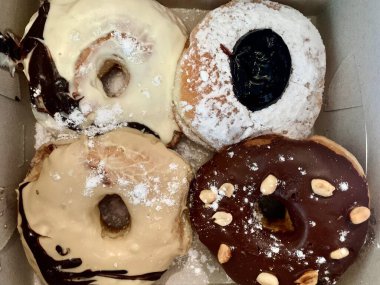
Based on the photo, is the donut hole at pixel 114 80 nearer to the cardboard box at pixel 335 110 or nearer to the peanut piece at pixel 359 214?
the cardboard box at pixel 335 110

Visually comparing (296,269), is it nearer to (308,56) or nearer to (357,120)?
(357,120)

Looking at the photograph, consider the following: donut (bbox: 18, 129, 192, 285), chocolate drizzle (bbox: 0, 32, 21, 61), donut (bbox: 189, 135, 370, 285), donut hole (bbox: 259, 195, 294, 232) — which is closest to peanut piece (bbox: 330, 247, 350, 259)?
donut (bbox: 189, 135, 370, 285)

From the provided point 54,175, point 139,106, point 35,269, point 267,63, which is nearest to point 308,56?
point 267,63

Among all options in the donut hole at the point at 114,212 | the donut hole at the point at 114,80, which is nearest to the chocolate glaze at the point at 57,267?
the donut hole at the point at 114,212

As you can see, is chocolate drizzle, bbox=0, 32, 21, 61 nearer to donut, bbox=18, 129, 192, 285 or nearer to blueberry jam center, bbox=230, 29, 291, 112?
donut, bbox=18, 129, 192, 285

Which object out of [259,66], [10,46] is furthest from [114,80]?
[259,66]
